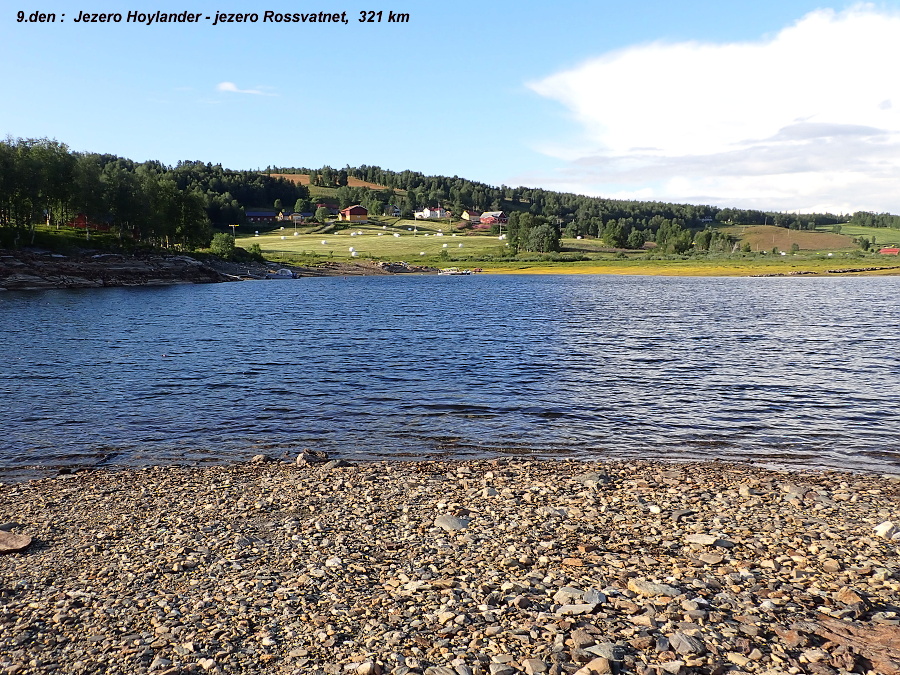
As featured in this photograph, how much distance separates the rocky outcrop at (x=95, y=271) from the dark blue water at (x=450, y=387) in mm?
30888

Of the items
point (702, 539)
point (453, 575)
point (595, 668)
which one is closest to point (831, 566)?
point (702, 539)

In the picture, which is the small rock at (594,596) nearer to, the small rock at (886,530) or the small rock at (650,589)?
→ the small rock at (650,589)

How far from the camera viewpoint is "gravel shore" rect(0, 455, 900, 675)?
852 centimetres

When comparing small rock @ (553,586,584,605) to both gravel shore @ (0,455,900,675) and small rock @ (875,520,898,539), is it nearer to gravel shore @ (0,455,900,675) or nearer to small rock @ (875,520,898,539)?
gravel shore @ (0,455,900,675)

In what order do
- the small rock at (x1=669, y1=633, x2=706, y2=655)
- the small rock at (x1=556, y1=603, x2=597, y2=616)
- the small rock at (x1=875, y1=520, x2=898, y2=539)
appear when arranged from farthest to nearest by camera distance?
the small rock at (x1=875, y1=520, x2=898, y2=539)
the small rock at (x1=556, y1=603, x2=597, y2=616)
the small rock at (x1=669, y1=633, x2=706, y2=655)

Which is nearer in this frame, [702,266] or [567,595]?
[567,595]

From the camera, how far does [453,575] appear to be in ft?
35.9

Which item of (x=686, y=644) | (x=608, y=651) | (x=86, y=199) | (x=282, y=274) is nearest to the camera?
(x=608, y=651)

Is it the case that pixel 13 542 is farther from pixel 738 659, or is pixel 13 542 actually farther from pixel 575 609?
pixel 738 659

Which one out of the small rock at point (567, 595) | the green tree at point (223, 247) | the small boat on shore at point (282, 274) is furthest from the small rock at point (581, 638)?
the green tree at point (223, 247)

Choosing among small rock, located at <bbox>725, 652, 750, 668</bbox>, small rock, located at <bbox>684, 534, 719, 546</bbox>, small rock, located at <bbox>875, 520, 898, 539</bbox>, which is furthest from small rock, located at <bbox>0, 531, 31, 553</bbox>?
small rock, located at <bbox>875, 520, 898, 539</bbox>

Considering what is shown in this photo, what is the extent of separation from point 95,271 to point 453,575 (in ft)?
375

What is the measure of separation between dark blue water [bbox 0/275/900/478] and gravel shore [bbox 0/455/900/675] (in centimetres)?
447

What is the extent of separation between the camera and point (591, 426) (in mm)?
23984
